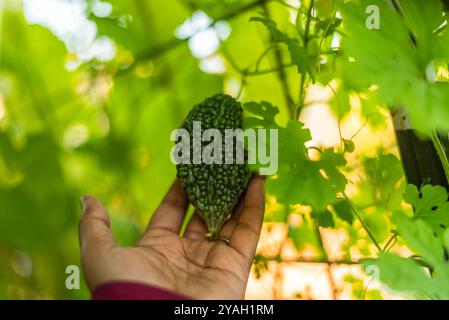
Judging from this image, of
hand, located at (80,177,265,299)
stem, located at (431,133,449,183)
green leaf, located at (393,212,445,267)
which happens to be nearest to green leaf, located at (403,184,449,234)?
stem, located at (431,133,449,183)

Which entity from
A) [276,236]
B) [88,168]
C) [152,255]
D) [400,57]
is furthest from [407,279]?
[88,168]

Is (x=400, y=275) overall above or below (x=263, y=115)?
below

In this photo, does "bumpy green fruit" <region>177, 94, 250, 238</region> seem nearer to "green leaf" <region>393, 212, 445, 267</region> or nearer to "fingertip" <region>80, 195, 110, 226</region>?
"fingertip" <region>80, 195, 110, 226</region>

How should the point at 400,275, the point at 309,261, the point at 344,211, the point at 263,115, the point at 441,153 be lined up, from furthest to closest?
the point at 309,261, the point at 344,211, the point at 263,115, the point at 441,153, the point at 400,275

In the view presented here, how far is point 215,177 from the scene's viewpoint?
1183mm

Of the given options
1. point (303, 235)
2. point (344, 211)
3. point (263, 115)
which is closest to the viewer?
point (263, 115)

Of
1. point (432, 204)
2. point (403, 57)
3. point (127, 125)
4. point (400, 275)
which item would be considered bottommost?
point (400, 275)

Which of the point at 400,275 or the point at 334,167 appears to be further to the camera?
the point at 334,167

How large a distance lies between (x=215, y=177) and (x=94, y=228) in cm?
25

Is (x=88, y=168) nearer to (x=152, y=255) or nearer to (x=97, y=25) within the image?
(x=97, y=25)

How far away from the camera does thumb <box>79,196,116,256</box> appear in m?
1.04

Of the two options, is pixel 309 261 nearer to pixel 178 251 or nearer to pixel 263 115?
pixel 178 251

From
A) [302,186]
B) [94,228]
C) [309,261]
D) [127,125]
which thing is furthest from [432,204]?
[127,125]

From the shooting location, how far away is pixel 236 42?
1.77m
